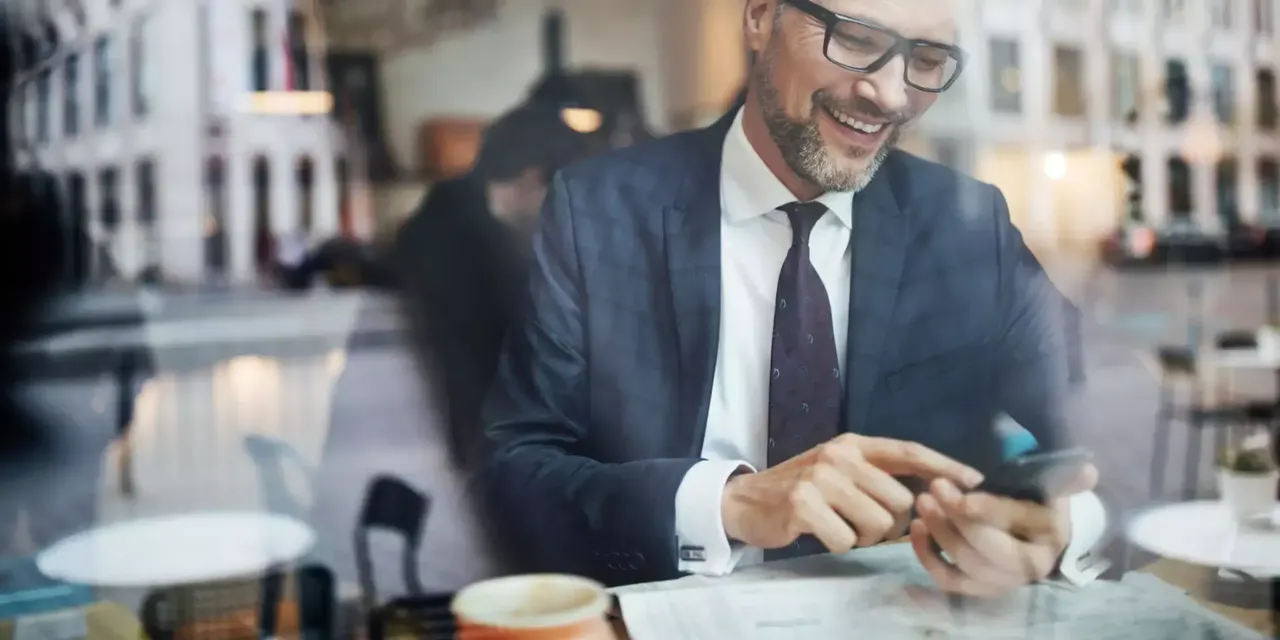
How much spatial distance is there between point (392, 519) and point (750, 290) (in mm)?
636

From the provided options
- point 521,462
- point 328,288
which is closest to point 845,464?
point 521,462

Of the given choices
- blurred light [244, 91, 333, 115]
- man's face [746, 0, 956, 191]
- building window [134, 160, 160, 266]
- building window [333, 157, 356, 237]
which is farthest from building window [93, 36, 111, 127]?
man's face [746, 0, 956, 191]

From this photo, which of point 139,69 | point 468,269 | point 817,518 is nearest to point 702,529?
point 817,518

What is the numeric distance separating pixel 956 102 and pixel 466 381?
888 millimetres

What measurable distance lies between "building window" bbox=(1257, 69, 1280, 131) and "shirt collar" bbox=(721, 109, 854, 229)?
101cm

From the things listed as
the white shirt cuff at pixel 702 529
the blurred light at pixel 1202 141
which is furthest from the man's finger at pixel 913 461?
the blurred light at pixel 1202 141

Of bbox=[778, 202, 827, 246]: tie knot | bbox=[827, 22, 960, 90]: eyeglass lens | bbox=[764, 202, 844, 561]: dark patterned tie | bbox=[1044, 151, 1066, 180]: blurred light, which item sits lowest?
bbox=[764, 202, 844, 561]: dark patterned tie

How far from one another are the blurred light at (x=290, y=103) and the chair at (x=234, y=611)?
0.68m

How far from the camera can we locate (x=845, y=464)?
1.48 meters

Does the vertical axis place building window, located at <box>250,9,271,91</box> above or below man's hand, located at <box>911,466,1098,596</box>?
above

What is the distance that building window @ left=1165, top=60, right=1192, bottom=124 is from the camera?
1767 millimetres

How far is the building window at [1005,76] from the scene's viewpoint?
161 cm

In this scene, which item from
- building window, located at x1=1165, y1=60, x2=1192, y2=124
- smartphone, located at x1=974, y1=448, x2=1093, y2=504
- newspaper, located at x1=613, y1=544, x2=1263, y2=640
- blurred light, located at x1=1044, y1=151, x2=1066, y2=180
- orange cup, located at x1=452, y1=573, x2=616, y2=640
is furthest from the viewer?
building window, located at x1=1165, y1=60, x2=1192, y2=124

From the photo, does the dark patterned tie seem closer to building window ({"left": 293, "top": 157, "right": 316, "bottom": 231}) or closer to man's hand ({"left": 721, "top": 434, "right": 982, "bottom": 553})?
man's hand ({"left": 721, "top": 434, "right": 982, "bottom": 553})
